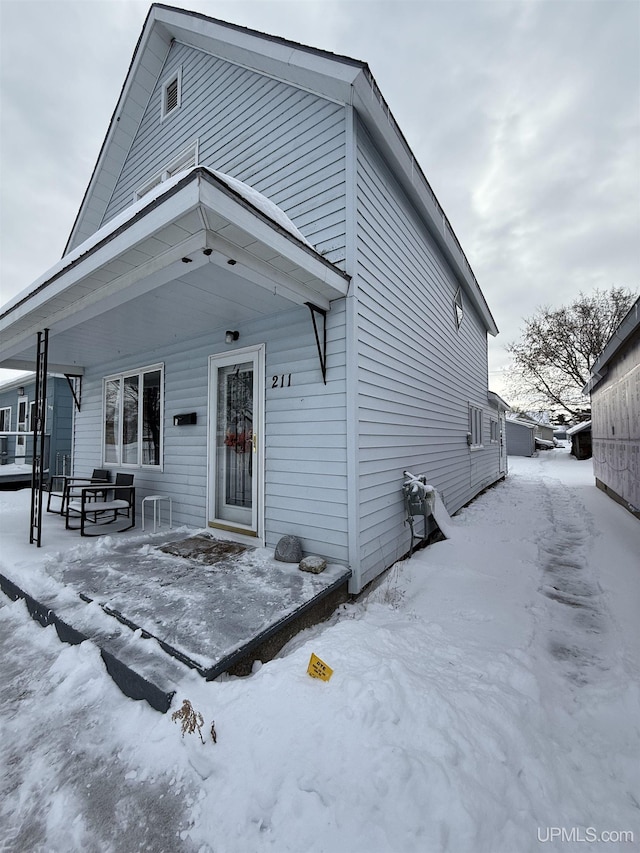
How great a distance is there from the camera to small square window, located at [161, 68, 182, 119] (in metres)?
6.15

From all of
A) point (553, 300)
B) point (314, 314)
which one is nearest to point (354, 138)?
point (314, 314)

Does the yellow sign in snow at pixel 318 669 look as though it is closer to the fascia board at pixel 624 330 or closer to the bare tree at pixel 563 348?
the fascia board at pixel 624 330

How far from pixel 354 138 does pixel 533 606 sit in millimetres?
4968

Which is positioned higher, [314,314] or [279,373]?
[314,314]

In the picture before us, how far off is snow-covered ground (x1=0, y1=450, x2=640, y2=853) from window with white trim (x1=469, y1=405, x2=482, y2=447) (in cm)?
680

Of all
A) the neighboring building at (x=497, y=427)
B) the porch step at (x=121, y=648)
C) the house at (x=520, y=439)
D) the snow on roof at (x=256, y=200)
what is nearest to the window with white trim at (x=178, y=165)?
the snow on roof at (x=256, y=200)

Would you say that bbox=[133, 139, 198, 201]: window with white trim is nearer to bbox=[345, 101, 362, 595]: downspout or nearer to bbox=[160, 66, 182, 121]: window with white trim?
bbox=[160, 66, 182, 121]: window with white trim

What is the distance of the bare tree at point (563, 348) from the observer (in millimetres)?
23812

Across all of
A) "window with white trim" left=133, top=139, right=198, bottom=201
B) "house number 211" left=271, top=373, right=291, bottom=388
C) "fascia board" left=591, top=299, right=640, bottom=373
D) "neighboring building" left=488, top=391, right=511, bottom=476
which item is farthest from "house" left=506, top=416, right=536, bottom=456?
"house number 211" left=271, top=373, right=291, bottom=388

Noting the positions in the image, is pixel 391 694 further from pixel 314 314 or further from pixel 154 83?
pixel 154 83

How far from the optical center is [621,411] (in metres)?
7.38

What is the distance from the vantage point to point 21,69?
729 cm

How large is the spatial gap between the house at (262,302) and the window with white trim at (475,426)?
3.12 m

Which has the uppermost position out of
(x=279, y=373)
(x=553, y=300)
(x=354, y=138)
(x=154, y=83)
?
(x=553, y=300)
